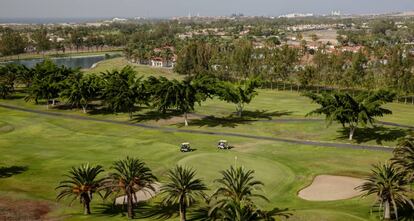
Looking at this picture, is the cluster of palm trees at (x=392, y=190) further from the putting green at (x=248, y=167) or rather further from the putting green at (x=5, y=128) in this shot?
the putting green at (x=5, y=128)

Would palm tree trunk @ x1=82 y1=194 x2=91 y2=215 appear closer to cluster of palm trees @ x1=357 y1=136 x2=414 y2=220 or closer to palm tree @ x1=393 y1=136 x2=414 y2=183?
cluster of palm trees @ x1=357 y1=136 x2=414 y2=220

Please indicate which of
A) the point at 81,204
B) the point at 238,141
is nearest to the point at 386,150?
the point at 238,141

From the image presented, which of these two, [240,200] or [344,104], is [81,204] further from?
[344,104]

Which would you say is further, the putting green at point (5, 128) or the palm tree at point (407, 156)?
the putting green at point (5, 128)

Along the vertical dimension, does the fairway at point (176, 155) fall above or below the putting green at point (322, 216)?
below

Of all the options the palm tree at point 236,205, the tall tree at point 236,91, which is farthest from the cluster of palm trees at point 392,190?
the tall tree at point 236,91

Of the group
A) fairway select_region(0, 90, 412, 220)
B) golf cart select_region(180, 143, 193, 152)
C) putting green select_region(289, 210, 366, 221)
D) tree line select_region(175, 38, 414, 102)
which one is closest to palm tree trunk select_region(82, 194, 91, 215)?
fairway select_region(0, 90, 412, 220)
